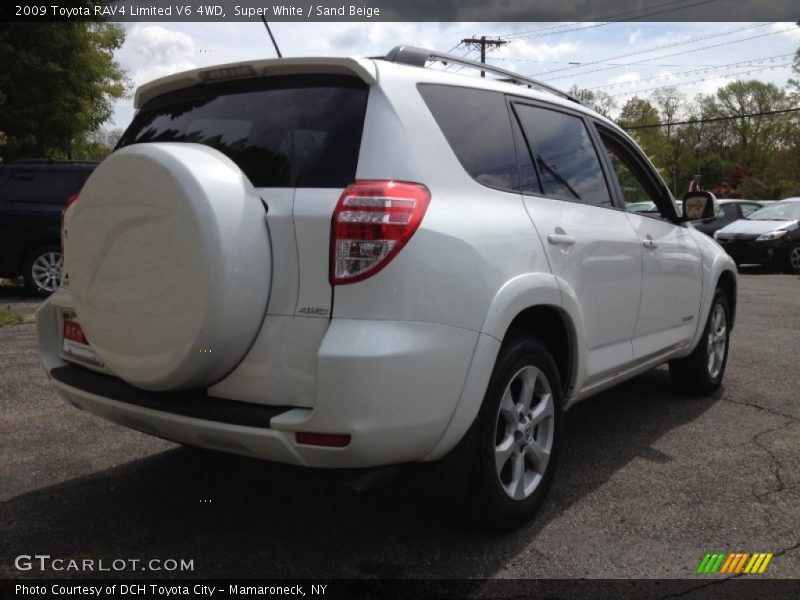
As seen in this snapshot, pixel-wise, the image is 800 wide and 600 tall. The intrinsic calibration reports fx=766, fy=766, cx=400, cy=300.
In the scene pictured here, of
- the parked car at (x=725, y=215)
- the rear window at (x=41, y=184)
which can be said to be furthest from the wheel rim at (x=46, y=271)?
the parked car at (x=725, y=215)

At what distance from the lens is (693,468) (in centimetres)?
389

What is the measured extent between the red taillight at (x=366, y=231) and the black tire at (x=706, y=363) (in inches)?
132

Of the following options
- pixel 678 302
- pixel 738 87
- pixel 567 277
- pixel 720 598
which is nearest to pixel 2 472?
pixel 567 277

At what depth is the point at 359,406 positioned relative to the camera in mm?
2443

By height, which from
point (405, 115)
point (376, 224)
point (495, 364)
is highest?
point (405, 115)

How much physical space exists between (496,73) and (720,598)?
234 centimetres

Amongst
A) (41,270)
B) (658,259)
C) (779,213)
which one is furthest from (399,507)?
(779,213)

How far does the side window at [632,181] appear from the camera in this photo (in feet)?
14.3

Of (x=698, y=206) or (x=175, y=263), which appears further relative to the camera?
(x=698, y=206)

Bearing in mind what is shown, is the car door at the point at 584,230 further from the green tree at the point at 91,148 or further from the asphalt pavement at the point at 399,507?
the green tree at the point at 91,148

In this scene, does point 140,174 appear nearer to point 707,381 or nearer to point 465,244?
point 465,244

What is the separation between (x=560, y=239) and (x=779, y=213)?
51.8 ft

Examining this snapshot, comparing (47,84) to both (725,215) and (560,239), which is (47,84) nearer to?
(725,215)

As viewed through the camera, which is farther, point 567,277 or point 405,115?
point 567,277
